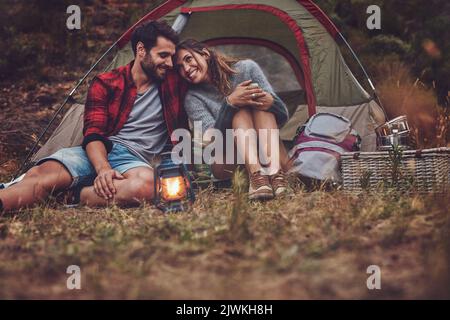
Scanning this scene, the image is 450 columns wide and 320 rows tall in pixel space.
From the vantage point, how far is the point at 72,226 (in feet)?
8.86

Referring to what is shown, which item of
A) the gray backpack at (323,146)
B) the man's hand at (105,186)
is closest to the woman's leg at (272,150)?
the gray backpack at (323,146)

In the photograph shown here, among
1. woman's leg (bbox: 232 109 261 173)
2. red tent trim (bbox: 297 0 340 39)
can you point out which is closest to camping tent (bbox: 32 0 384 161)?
red tent trim (bbox: 297 0 340 39)

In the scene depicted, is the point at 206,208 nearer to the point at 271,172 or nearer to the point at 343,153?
the point at 271,172

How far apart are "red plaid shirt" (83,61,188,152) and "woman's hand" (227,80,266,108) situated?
446 millimetres

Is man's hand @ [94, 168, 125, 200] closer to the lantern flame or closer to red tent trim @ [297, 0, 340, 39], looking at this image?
the lantern flame

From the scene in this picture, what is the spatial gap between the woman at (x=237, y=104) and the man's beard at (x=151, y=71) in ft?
0.53

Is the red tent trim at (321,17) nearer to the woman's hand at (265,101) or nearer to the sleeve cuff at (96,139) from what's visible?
the woman's hand at (265,101)

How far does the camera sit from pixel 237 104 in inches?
137

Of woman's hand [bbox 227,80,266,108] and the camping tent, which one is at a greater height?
the camping tent

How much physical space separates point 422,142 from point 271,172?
1.74 meters

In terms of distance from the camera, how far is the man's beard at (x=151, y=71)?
3699mm

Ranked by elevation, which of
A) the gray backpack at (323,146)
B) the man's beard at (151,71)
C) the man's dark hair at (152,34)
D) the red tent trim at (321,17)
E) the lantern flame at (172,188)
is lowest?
the lantern flame at (172,188)

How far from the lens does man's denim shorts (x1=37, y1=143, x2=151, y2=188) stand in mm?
3320
